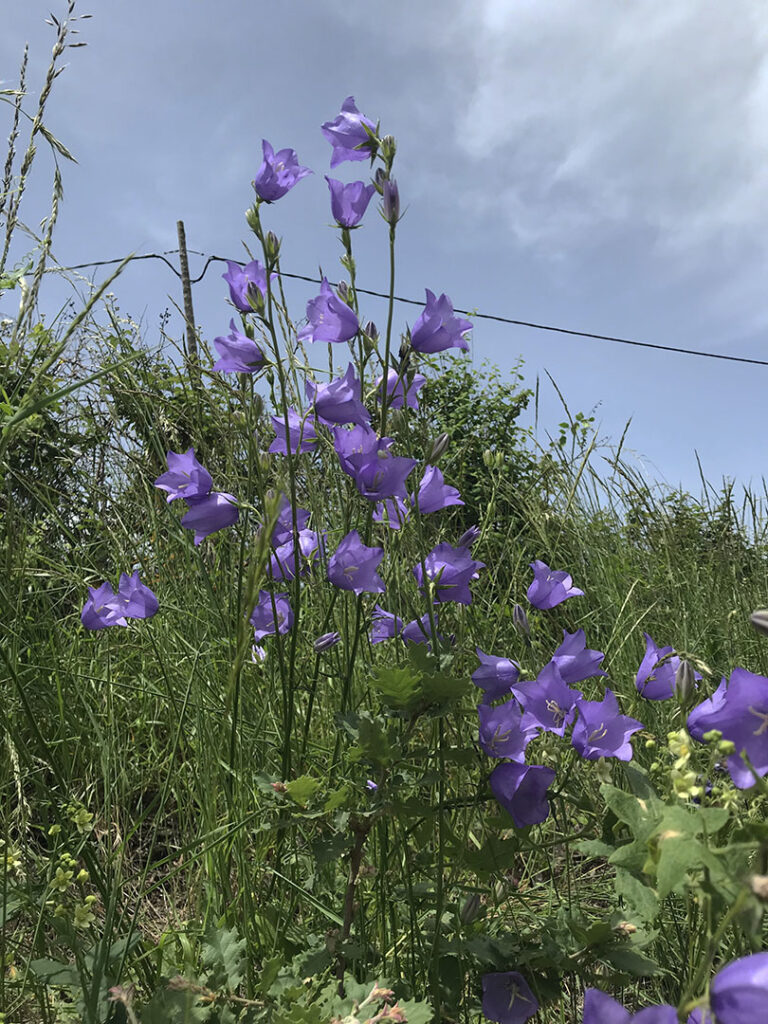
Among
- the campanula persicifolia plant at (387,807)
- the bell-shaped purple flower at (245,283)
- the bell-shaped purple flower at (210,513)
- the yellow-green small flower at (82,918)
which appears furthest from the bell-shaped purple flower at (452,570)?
the yellow-green small flower at (82,918)

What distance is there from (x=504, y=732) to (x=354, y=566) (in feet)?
1.00

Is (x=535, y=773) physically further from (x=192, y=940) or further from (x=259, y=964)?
(x=192, y=940)

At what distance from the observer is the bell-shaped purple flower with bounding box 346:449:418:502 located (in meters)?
1.08

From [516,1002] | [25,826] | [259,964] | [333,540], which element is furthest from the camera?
[333,540]

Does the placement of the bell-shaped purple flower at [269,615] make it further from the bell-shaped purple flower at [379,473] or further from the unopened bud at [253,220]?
the unopened bud at [253,220]

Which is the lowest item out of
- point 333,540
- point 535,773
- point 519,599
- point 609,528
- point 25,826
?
point 25,826

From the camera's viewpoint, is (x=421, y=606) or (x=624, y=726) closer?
(x=624, y=726)

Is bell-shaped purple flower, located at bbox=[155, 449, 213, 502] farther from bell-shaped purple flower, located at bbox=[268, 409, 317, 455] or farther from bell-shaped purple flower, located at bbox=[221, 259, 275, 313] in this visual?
bell-shaped purple flower, located at bbox=[221, 259, 275, 313]

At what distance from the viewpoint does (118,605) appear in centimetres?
140

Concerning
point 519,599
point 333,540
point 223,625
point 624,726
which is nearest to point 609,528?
point 519,599

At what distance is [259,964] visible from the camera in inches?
45.7

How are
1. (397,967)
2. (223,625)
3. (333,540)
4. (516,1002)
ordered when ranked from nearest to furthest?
(516,1002)
(397,967)
(223,625)
(333,540)

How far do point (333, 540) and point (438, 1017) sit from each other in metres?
1.33

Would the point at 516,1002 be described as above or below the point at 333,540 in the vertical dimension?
below
